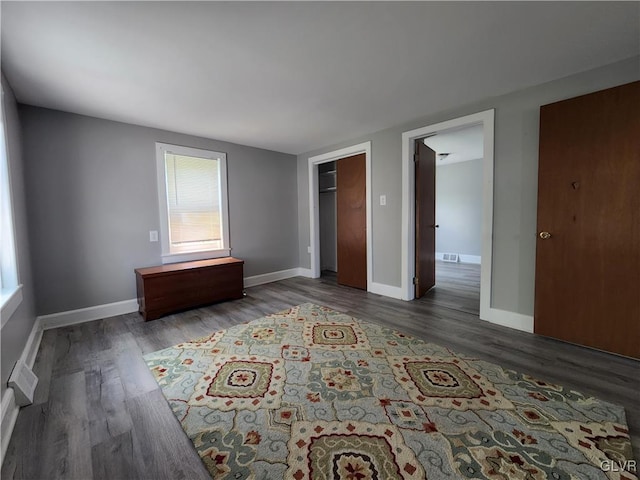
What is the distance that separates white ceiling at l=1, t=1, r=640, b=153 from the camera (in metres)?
1.50

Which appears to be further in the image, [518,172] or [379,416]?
[518,172]

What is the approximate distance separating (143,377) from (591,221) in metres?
3.67

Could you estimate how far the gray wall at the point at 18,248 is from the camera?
67.4 inches

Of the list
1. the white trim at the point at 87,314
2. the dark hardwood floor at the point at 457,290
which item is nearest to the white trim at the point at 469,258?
the dark hardwood floor at the point at 457,290

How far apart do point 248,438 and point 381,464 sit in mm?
659

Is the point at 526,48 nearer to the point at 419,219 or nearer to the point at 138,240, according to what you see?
the point at 419,219

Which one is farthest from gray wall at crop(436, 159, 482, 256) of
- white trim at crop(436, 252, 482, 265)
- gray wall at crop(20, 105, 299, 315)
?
gray wall at crop(20, 105, 299, 315)

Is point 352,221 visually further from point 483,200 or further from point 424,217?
point 483,200

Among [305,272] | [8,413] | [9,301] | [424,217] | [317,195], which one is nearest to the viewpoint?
[8,413]

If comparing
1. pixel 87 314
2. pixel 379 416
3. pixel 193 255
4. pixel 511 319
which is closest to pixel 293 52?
pixel 379 416

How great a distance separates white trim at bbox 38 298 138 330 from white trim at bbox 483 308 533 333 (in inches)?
162

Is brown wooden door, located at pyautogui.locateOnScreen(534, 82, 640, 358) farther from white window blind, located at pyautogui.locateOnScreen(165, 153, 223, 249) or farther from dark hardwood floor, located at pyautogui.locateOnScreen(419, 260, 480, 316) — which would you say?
white window blind, located at pyautogui.locateOnScreen(165, 153, 223, 249)

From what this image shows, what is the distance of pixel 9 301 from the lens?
5.44 feet

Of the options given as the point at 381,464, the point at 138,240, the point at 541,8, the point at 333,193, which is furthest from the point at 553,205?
the point at 138,240
